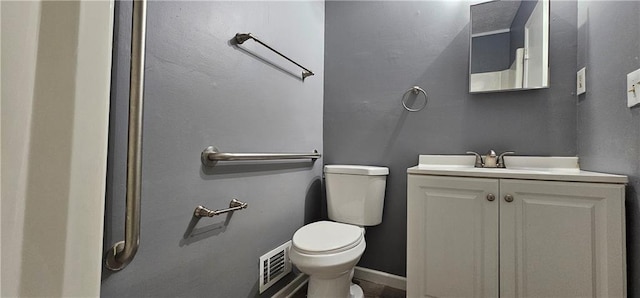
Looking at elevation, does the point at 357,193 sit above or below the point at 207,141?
below

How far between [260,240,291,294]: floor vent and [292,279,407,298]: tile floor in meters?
0.18

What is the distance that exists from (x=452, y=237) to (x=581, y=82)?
3.22 feet

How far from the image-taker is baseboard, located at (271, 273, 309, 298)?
57.0 inches

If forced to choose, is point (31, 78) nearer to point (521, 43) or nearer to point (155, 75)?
point (155, 75)

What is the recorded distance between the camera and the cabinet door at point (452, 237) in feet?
3.59

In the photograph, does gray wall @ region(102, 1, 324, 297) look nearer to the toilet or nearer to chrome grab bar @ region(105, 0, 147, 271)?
chrome grab bar @ region(105, 0, 147, 271)

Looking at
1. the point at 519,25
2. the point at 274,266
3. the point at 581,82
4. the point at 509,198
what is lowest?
the point at 274,266

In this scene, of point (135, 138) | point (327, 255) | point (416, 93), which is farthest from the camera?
point (416, 93)

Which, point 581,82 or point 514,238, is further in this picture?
point 581,82

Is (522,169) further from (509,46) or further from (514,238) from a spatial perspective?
(509,46)

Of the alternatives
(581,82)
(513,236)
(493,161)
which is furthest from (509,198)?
(581,82)

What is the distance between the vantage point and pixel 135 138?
68 cm

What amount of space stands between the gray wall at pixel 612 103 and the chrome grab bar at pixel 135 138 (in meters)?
1.49

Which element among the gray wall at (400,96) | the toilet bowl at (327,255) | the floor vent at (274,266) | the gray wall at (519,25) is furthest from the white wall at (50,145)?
the gray wall at (519,25)
